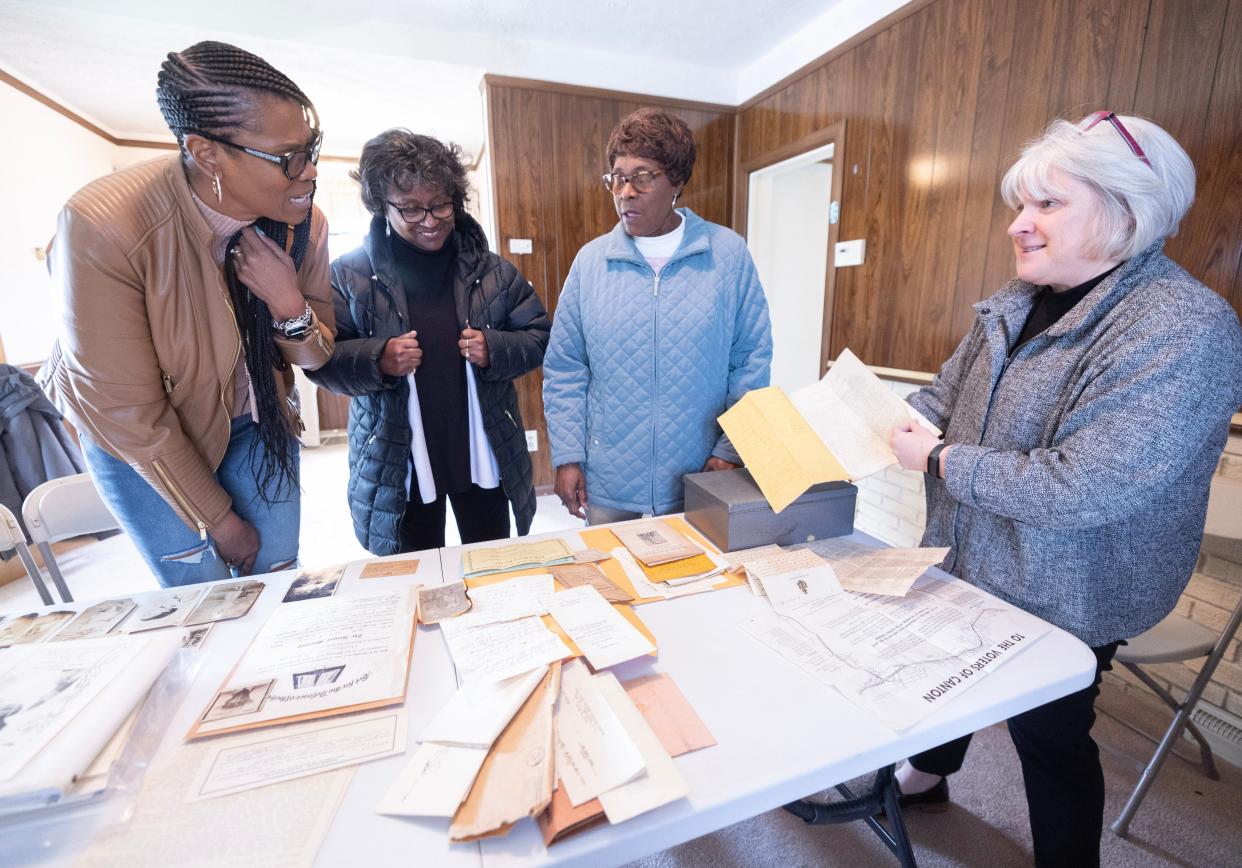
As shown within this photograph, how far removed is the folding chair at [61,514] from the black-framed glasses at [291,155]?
3.43ft

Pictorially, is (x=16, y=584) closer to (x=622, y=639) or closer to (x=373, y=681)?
(x=373, y=681)

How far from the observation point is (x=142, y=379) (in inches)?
35.4

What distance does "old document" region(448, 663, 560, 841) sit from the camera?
491mm

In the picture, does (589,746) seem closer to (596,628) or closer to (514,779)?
(514,779)

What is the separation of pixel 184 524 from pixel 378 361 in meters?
0.50

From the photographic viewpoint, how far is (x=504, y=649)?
2.39 feet

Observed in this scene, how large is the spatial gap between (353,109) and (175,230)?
3.65m

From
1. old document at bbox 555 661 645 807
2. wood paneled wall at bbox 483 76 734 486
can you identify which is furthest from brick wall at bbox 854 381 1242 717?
wood paneled wall at bbox 483 76 734 486

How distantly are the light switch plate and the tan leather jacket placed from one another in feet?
8.45

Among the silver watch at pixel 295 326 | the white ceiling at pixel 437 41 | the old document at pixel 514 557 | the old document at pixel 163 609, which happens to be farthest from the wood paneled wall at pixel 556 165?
the old document at pixel 163 609

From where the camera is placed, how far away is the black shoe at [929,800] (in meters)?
1.41

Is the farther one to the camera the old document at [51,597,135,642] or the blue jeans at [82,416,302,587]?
the blue jeans at [82,416,302,587]

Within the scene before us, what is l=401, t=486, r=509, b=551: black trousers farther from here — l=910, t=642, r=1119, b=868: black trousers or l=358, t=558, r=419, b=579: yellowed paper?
l=910, t=642, r=1119, b=868: black trousers

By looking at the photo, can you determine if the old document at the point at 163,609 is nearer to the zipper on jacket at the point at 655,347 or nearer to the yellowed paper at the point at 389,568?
the yellowed paper at the point at 389,568
